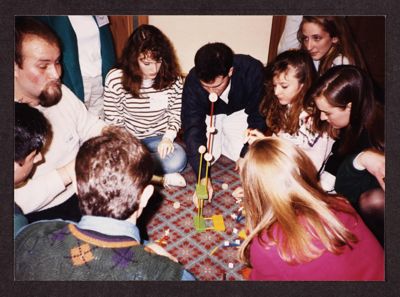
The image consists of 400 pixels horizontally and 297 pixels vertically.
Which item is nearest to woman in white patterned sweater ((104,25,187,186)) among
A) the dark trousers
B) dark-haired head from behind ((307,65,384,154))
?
the dark trousers

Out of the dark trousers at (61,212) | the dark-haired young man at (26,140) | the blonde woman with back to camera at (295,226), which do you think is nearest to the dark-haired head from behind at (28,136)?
the dark-haired young man at (26,140)

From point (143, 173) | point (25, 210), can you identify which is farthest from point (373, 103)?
point (25, 210)

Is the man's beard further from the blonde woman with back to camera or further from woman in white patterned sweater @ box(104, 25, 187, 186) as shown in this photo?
the blonde woman with back to camera

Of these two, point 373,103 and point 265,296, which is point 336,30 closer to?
point 373,103

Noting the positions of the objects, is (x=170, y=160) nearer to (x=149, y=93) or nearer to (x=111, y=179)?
(x=149, y=93)

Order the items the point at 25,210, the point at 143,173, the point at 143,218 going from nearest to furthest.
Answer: the point at 143,173
the point at 25,210
the point at 143,218

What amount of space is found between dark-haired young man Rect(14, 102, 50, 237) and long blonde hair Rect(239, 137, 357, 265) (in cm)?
83

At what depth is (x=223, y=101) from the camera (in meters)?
1.89

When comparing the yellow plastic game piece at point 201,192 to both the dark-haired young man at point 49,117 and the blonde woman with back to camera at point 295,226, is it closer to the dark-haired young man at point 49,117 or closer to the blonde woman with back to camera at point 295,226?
the blonde woman with back to camera at point 295,226

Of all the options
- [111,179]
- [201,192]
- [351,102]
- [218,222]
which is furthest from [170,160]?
[351,102]

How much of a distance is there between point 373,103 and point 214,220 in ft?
2.79

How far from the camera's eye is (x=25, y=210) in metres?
1.67

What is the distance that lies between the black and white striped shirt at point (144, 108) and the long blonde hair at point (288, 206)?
45cm

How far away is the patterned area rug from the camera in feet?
5.82
